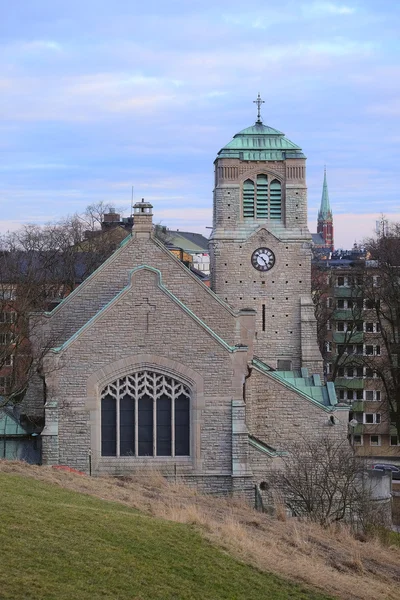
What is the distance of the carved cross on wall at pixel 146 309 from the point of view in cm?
3344

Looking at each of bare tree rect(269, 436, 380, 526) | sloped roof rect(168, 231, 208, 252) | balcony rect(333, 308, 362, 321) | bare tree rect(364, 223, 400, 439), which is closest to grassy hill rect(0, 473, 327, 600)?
bare tree rect(269, 436, 380, 526)

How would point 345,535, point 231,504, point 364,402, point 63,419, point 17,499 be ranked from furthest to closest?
1. point 364,402
2. point 63,419
3. point 231,504
4. point 345,535
5. point 17,499

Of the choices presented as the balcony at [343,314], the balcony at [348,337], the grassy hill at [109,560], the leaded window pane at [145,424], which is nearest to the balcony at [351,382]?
the balcony at [348,337]

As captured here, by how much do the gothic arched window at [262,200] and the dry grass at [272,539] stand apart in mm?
19153

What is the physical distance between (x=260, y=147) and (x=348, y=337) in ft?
67.7

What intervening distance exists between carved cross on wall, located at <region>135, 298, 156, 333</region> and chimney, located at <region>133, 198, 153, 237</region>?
279 centimetres

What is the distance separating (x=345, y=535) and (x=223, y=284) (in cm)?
2288

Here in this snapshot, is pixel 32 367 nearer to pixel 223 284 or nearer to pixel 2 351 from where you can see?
pixel 2 351

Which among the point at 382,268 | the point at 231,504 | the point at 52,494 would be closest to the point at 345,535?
the point at 231,504

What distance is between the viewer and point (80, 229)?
8094 cm

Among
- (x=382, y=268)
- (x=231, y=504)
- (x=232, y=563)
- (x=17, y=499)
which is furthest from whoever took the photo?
(x=382, y=268)

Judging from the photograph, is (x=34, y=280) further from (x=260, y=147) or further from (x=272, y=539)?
(x=272, y=539)

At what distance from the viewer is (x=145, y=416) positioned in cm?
3331

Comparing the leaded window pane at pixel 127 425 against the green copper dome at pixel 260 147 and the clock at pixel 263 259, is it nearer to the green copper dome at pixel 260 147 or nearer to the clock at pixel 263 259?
the clock at pixel 263 259
